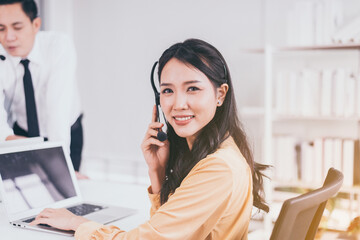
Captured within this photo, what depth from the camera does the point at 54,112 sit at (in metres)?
2.05

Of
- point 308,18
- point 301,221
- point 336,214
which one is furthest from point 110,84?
point 301,221

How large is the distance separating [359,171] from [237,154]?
5.91ft

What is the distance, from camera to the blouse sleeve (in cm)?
100

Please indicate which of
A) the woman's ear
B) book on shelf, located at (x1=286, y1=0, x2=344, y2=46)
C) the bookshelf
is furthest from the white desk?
book on shelf, located at (x1=286, y1=0, x2=344, y2=46)

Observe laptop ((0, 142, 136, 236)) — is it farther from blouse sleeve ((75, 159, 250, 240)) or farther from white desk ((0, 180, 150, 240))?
blouse sleeve ((75, 159, 250, 240))

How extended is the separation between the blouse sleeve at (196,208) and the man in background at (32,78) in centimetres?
106

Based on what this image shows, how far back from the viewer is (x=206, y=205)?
39.5 inches

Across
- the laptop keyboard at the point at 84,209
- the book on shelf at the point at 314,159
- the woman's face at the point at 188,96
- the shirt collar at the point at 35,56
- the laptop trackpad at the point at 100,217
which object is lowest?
the book on shelf at the point at 314,159

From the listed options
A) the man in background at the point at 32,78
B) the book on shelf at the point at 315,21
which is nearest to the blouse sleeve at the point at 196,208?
the man in background at the point at 32,78

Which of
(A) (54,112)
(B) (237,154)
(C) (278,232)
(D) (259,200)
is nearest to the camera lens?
(C) (278,232)

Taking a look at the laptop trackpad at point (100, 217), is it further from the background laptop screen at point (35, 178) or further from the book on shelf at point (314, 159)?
the book on shelf at point (314, 159)

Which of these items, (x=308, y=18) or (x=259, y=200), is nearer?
(x=259, y=200)

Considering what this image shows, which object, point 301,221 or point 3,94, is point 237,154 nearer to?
point 301,221

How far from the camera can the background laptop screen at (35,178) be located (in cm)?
142
